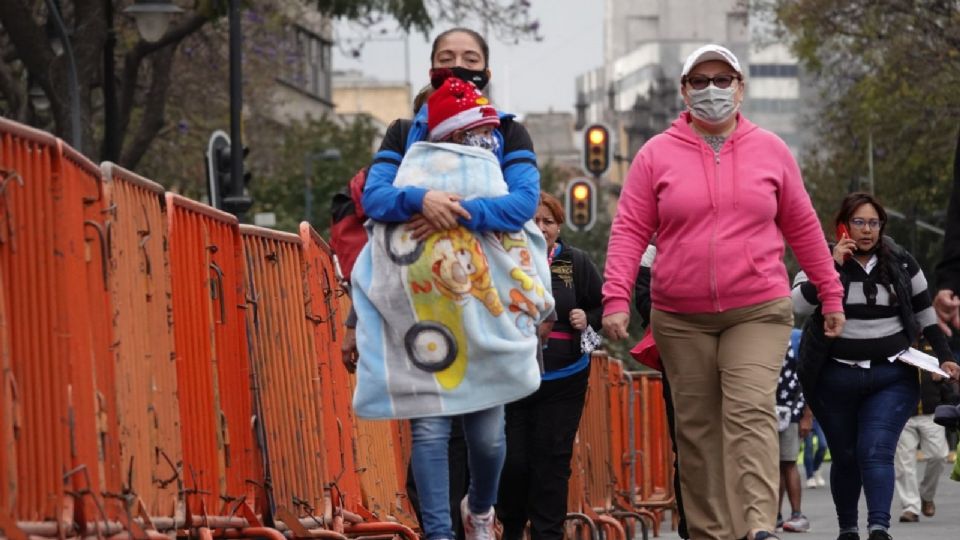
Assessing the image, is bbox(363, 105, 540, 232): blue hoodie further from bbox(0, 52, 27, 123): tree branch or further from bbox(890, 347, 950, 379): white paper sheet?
bbox(0, 52, 27, 123): tree branch

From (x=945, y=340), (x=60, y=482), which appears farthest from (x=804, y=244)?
(x=60, y=482)

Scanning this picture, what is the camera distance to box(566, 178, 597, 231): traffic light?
3106 cm

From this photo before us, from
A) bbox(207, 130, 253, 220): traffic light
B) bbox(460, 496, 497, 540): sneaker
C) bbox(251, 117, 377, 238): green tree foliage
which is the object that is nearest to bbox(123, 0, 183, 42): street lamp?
bbox(207, 130, 253, 220): traffic light

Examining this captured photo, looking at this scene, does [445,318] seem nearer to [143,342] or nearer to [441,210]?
[441,210]

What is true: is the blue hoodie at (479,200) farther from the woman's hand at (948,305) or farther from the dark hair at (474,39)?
the woman's hand at (948,305)

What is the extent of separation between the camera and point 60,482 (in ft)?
21.0

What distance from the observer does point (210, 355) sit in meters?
8.56

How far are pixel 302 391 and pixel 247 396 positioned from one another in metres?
0.78

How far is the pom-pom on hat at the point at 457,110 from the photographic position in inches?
307

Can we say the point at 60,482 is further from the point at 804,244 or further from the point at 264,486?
the point at 804,244

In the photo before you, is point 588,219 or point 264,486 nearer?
point 264,486

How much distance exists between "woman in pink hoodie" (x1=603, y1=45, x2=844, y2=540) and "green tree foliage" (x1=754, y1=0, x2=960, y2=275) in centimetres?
2700

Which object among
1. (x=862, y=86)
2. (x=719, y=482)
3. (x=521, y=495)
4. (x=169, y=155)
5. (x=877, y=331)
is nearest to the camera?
(x=719, y=482)

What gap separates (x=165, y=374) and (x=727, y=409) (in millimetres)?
2187
